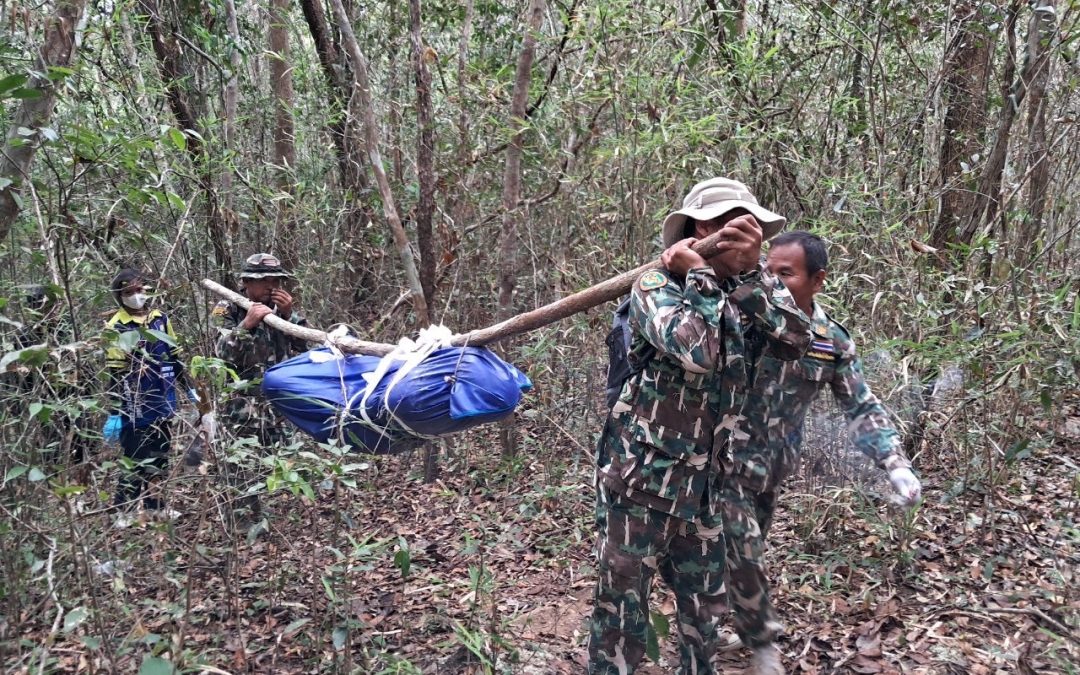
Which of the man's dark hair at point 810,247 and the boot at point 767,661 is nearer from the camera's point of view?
the boot at point 767,661

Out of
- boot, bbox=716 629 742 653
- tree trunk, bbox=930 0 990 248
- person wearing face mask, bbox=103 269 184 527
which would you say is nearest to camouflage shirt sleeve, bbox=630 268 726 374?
boot, bbox=716 629 742 653

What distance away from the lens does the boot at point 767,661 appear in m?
2.88

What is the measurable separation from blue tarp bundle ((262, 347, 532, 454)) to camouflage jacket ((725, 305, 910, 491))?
1.00m

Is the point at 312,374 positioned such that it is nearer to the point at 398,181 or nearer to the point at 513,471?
the point at 513,471

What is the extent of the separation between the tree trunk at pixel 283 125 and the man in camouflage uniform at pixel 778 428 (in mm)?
4414

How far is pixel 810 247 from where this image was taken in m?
3.03

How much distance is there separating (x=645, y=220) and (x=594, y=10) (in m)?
1.27

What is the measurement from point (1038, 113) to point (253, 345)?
4788 mm

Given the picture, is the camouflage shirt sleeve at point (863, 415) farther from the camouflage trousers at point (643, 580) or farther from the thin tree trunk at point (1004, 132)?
the thin tree trunk at point (1004, 132)

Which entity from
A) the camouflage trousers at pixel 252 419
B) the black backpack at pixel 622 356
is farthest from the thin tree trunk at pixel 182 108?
the black backpack at pixel 622 356

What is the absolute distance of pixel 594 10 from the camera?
4488 millimetres

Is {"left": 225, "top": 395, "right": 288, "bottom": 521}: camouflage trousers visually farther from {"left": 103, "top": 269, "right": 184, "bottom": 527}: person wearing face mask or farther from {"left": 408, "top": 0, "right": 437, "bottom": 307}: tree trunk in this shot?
{"left": 408, "top": 0, "right": 437, "bottom": 307}: tree trunk

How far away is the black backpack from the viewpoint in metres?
2.62

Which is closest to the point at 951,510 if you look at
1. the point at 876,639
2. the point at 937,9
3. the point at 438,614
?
the point at 876,639
